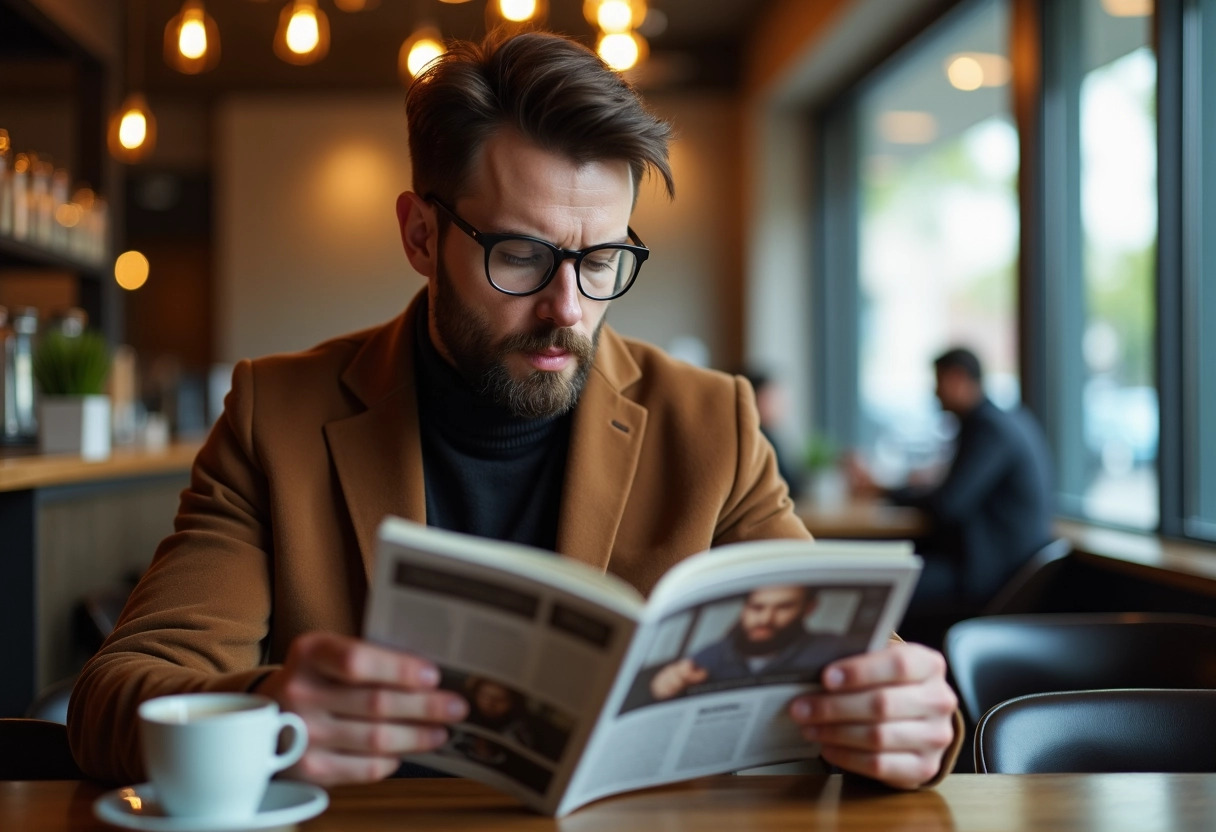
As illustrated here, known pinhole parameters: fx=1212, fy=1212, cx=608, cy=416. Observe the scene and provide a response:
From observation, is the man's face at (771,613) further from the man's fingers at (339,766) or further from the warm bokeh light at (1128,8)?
the warm bokeh light at (1128,8)

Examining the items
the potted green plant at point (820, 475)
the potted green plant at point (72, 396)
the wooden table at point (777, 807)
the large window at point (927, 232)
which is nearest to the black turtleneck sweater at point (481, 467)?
the wooden table at point (777, 807)

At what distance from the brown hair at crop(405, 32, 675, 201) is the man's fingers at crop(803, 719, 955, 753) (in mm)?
708

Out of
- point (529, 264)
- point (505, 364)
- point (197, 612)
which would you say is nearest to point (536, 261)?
point (529, 264)

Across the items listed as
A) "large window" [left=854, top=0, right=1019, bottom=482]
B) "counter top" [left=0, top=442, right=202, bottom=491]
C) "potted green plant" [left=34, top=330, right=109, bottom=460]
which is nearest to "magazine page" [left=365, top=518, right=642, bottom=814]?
"counter top" [left=0, top=442, right=202, bottom=491]

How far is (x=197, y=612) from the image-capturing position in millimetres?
1274

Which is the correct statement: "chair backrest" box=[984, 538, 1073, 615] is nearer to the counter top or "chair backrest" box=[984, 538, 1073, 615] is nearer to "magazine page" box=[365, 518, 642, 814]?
the counter top

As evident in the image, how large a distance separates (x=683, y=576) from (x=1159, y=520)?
3.34 meters

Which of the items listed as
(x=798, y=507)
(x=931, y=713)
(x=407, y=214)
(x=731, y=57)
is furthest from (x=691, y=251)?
(x=931, y=713)

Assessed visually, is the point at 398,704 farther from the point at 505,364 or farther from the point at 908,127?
the point at 908,127

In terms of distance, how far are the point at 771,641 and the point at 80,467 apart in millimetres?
1946

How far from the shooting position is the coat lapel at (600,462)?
56.3 inches

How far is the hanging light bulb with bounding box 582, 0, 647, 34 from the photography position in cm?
396

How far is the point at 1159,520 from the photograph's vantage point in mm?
3756

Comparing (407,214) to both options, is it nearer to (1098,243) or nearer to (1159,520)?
A: (1159,520)
